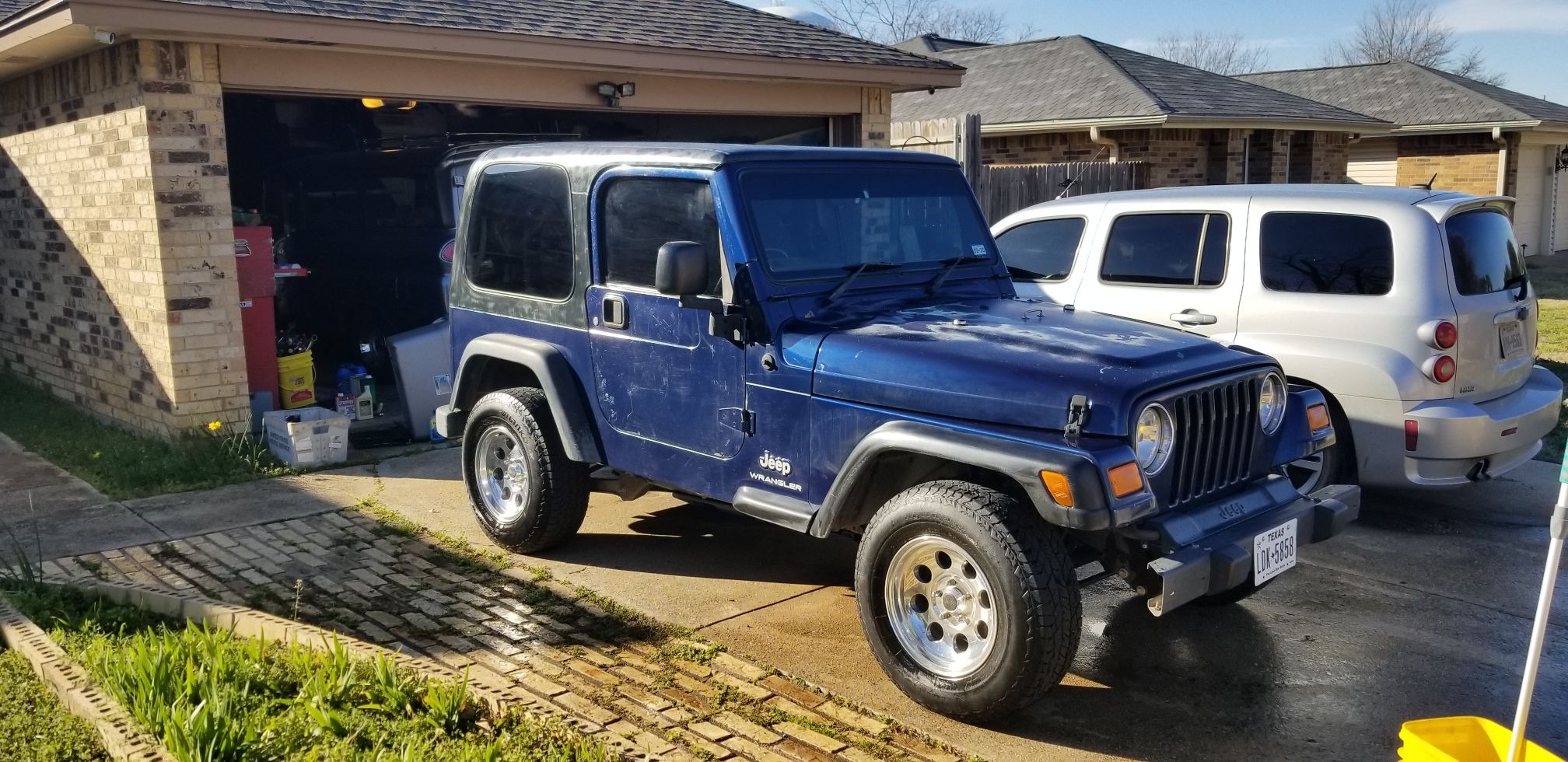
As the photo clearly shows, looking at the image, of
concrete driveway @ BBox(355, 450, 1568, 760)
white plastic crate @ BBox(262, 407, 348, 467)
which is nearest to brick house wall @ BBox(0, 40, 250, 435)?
white plastic crate @ BBox(262, 407, 348, 467)

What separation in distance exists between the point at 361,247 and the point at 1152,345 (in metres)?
8.65

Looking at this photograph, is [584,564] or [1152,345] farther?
[584,564]

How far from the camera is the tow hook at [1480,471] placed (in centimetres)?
615

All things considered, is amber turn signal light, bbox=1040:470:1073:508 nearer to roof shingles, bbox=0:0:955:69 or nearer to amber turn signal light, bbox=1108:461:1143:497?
amber turn signal light, bbox=1108:461:1143:497

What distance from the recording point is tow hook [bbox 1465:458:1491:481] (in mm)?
6152

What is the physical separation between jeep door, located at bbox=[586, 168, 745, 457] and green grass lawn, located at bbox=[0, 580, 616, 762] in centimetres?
145

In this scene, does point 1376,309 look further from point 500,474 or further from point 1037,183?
point 1037,183

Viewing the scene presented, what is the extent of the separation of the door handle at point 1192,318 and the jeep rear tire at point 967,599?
3.07 meters

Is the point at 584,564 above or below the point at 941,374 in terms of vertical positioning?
below

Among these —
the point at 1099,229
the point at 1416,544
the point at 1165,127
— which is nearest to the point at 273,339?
the point at 1099,229

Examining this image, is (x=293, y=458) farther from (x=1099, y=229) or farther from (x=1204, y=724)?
(x=1204, y=724)

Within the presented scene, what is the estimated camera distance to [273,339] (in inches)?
348

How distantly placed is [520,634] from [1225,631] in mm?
2887

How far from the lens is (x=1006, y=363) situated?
4219mm
